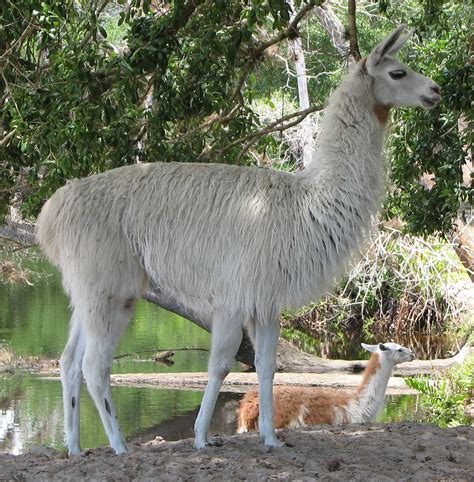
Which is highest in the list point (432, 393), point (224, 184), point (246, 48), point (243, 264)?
point (246, 48)

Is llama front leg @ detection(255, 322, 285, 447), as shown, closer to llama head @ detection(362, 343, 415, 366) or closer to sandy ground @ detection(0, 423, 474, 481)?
sandy ground @ detection(0, 423, 474, 481)

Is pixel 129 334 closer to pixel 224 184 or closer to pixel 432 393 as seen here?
pixel 432 393

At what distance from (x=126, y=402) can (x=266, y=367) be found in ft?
26.2

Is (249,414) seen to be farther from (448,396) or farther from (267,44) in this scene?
(448,396)

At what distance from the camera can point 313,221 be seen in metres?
5.52

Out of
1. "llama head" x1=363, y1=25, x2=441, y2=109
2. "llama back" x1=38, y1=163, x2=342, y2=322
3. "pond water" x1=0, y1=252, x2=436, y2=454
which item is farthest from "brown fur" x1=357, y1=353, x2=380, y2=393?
"llama head" x1=363, y1=25, x2=441, y2=109

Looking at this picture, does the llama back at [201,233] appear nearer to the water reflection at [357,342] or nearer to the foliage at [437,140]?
the foliage at [437,140]

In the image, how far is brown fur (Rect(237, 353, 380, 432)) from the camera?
26.7 feet

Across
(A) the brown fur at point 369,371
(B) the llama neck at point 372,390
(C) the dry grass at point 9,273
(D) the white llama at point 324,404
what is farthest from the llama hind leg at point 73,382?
(C) the dry grass at point 9,273

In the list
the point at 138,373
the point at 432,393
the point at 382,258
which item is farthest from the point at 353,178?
the point at 382,258

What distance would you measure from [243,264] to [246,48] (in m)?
3.56

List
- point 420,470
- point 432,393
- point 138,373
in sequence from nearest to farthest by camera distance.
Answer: point 420,470
point 432,393
point 138,373

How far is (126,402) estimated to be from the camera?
13.3 m

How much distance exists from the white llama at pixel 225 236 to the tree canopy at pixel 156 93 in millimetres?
1137
